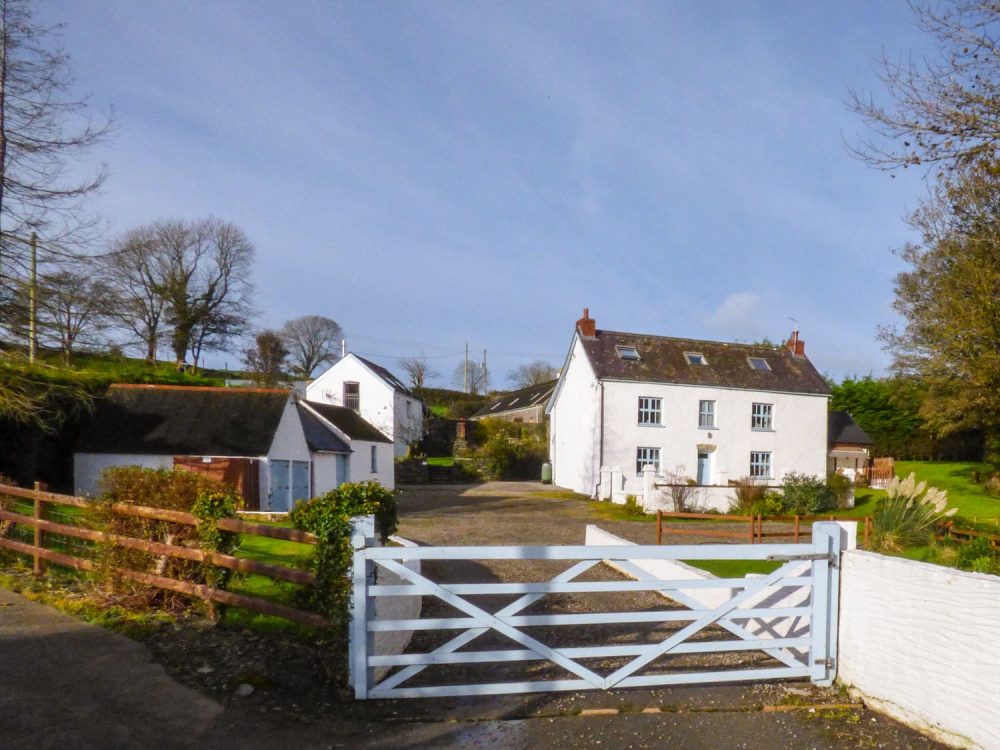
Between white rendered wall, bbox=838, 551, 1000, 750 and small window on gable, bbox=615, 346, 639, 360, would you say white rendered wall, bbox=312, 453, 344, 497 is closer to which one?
small window on gable, bbox=615, 346, 639, 360

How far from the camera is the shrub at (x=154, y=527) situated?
7018 millimetres

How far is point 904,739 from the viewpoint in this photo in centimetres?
496

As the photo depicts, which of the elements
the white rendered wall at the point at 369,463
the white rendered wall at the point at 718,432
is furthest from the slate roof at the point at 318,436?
the white rendered wall at the point at 718,432

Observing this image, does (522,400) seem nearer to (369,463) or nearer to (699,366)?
(699,366)

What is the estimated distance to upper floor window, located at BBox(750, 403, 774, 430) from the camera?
33.0 m

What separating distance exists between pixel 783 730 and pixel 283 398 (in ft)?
69.4

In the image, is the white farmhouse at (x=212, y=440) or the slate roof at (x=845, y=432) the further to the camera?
the slate roof at (x=845, y=432)

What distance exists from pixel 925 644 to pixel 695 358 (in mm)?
29516

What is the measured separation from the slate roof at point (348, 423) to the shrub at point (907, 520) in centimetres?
2083

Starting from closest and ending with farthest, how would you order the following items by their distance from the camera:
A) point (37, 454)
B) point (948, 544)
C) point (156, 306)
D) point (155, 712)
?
point (155, 712) → point (948, 544) → point (37, 454) → point (156, 306)

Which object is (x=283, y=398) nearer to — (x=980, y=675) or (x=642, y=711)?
(x=642, y=711)

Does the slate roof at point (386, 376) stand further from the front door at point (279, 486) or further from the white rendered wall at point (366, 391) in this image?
the front door at point (279, 486)

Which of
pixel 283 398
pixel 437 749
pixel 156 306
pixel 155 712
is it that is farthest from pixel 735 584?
pixel 156 306

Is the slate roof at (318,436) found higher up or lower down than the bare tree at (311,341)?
lower down
